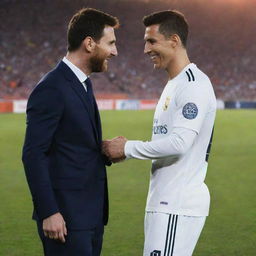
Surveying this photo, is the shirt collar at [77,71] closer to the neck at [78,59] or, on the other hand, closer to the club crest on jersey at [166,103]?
the neck at [78,59]

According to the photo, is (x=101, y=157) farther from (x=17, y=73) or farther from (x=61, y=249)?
(x=17, y=73)

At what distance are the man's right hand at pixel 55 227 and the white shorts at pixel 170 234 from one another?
613 millimetres

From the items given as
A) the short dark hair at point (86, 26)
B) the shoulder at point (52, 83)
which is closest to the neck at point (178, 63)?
the short dark hair at point (86, 26)

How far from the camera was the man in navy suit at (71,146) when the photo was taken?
10.7 ft

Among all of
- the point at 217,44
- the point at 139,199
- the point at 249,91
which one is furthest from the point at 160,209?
the point at 217,44

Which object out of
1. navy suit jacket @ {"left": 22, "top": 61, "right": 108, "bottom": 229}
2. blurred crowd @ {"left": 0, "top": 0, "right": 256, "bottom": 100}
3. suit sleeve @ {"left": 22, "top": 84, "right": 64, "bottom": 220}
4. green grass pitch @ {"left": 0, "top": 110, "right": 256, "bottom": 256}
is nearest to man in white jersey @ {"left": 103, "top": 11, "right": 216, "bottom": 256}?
navy suit jacket @ {"left": 22, "top": 61, "right": 108, "bottom": 229}

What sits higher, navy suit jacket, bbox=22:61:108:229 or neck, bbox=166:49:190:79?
neck, bbox=166:49:190:79

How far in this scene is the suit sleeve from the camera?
3.25 metres

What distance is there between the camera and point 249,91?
2028 inches

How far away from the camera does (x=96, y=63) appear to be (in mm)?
3543

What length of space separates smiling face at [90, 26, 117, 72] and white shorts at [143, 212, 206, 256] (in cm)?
96

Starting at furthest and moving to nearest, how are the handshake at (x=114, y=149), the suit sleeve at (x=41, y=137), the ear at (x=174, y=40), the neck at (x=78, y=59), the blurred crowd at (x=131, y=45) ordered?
1. the blurred crowd at (x=131, y=45)
2. the ear at (x=174, y=40)
3. the handshake at (x=114, y=149)
4. the neck at (x=78, y=59)
5. the suit sleeve at (x=41, y=137)

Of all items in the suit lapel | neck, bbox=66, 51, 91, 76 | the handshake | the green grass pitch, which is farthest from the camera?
the green grass pitch

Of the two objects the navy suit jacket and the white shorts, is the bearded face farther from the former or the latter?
the white shorts
